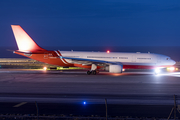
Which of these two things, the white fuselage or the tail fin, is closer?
the white fuselage

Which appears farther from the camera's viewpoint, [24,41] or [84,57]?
[24,41]

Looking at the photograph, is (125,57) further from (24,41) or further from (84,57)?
(24,41)

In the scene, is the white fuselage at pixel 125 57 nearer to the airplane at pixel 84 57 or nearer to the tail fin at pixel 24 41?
the airplane at pixel 84 57

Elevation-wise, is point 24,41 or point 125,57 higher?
point 24,41

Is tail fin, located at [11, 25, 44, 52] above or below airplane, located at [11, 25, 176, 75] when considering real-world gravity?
above

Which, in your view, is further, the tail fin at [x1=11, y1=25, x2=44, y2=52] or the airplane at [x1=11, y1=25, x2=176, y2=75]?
the tail fin at [x1=11, y1=25, x2=44, y2=52]

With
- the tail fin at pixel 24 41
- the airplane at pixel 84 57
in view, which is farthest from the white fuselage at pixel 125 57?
the tail fin at pixel 24 41

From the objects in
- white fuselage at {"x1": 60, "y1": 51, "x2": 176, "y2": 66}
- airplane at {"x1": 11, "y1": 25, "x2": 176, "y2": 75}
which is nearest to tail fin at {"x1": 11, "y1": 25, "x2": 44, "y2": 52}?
airplane at {"x1": 11, "y1": 25, "x2": 176, "y2": 75}

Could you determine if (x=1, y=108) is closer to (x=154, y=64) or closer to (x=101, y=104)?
(x=101, y=104)

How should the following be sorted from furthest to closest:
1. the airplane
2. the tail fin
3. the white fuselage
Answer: the tail fin, the white fuselage, the airplane

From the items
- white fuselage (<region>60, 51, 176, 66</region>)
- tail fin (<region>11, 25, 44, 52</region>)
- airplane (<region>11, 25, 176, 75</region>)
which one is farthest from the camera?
tail fin (<region>11, 25, 44, 52</region>)

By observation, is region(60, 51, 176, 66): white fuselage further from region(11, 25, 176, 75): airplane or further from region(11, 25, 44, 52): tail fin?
region(11, 25, 44, 52): tail fin

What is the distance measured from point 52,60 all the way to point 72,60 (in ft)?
13.1

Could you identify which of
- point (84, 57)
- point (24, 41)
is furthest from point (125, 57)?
point (24, 41)
